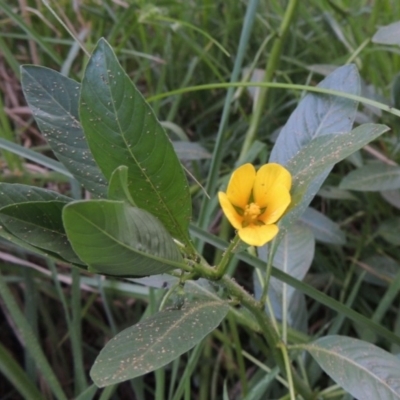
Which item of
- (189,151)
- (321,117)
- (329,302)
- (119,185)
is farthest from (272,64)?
(119,185)

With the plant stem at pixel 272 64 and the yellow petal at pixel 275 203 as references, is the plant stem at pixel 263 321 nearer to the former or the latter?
the yellow petal at pixel 275 203

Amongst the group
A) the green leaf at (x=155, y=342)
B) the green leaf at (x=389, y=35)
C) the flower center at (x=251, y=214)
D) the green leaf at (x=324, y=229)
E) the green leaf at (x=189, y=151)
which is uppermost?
the green leaf at (x=389, y=35)

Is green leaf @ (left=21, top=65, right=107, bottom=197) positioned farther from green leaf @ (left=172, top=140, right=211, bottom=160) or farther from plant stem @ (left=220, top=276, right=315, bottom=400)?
green leaf @ (left=172, top=140, right=211, bottom=160)

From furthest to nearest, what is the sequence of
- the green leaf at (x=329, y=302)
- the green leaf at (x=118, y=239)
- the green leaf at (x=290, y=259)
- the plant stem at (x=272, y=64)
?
the plant stem at (x=272, y=64) < the green leaf at (x=290, y=259) < the green leaf at (x=329, y=302) < the green leaf at (x=118, y=239)

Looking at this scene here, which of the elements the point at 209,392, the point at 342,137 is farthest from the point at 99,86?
the point at 209,392

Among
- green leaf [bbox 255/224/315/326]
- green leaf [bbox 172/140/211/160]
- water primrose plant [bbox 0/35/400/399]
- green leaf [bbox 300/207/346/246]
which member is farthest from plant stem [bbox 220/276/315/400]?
green leaf [bbox 172/140/211/160]

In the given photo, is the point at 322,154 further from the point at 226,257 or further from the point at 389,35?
the point at 389,35

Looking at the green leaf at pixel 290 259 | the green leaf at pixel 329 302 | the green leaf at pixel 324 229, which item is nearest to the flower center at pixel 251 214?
the green leaf at pixel 329 302
